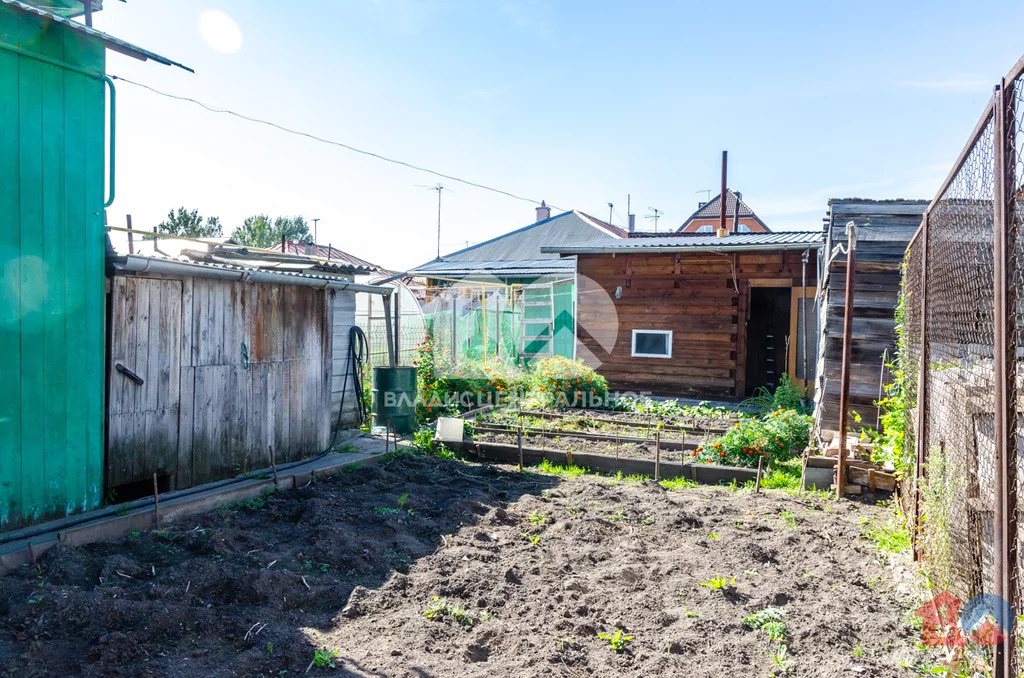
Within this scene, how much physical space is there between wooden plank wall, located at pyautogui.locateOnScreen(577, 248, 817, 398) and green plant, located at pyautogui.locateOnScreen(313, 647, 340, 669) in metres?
11.0

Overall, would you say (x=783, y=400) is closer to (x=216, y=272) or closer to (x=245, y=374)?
(x=245, y=374)

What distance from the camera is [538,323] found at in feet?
57.4

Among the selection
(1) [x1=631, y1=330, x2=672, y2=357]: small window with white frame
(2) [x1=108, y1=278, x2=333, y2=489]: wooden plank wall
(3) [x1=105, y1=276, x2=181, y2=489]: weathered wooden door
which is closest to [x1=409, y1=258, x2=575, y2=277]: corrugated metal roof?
(1) [x1=631, y1=330, x2=672, y2=357]: small window with white frame

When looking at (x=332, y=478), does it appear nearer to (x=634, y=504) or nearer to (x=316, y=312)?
(x=316, y=312)

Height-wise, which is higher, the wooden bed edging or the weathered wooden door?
the weathered wooden door

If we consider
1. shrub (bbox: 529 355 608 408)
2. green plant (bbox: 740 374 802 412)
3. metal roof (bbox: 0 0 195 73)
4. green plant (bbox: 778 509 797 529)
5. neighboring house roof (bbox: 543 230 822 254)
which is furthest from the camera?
neighboring house roof (bbox: 543 230 822 254)

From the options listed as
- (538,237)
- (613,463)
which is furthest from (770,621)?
(538,237)

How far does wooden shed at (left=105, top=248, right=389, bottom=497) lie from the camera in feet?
20.3

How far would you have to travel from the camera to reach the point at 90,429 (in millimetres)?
5852

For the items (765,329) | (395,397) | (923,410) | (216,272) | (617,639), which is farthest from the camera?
(765,329)

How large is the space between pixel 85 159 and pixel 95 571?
342cm

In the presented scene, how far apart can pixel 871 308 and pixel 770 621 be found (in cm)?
495

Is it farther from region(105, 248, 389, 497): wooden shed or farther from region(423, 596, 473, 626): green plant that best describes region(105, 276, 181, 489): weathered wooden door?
region(423, 596, 473, 626): green plant

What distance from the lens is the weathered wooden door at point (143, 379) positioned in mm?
6078
